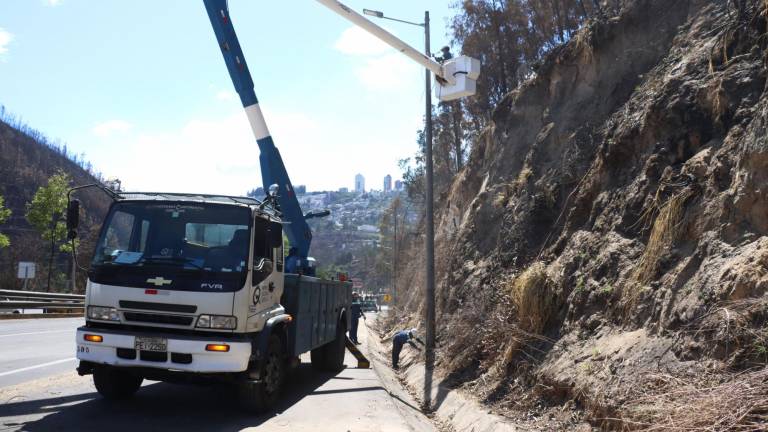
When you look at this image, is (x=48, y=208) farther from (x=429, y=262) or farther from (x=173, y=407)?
(x=173, y=407)

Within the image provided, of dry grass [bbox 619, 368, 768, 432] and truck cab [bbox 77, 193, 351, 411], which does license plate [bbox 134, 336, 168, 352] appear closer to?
truck cab [bbox 77, 193, 351, 411]

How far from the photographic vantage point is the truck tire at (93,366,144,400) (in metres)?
8.30

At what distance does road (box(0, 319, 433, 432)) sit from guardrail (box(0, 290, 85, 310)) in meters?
15.6

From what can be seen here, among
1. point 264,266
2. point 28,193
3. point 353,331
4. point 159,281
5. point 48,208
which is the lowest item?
point 353,331

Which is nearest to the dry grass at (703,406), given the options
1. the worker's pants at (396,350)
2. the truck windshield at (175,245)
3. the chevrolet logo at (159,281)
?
the truck windshield at (175,245)

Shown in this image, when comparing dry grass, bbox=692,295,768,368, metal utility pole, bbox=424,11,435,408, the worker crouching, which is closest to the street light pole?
metal utility pole, bbox=424,11,435,408

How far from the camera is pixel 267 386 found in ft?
28.1

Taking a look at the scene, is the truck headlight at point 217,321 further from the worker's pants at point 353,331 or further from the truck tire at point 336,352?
the worker's pants at point 353,331

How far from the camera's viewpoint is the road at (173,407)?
7.45m

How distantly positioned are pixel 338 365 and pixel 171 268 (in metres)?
6.90

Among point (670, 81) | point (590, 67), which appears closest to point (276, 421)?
point (670, 81)

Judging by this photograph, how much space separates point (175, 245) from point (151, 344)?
138 centimetres

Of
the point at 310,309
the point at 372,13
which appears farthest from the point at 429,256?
the point at 372,13

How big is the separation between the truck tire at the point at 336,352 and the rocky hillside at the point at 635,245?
2.28m
